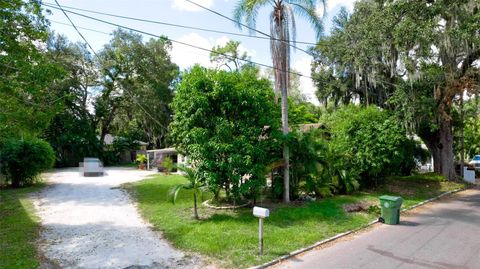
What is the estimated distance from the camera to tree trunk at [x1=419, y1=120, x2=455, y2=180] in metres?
17.9

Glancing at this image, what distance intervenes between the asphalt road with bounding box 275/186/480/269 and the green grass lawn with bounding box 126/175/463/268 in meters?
0.61

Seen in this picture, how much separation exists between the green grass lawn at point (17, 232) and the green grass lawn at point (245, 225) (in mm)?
2958

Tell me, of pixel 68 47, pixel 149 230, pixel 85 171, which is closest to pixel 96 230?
pixel 149 230

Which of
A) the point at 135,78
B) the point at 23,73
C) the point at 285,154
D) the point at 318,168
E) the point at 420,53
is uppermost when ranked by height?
the point at 135,78

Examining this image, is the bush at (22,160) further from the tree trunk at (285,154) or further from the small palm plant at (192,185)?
the tree trunk at (285,154)

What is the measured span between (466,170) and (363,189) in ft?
29.6

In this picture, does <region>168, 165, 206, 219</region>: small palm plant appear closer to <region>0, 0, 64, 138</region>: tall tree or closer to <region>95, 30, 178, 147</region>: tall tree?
<region>0, 0, 64, 138</region>: tall tree

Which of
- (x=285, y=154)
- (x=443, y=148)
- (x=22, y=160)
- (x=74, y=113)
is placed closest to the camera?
(x=285, y=154)

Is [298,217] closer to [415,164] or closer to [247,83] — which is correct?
[247,83]

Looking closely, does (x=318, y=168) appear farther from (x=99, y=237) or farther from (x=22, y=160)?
(x=22, y=160)

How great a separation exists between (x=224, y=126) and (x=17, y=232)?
6151 millimetres

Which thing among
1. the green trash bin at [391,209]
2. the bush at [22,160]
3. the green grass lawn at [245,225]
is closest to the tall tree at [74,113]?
the bush at [22,160]

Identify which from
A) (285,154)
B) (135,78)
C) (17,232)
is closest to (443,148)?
(285,154)

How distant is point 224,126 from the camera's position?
9.82 m
